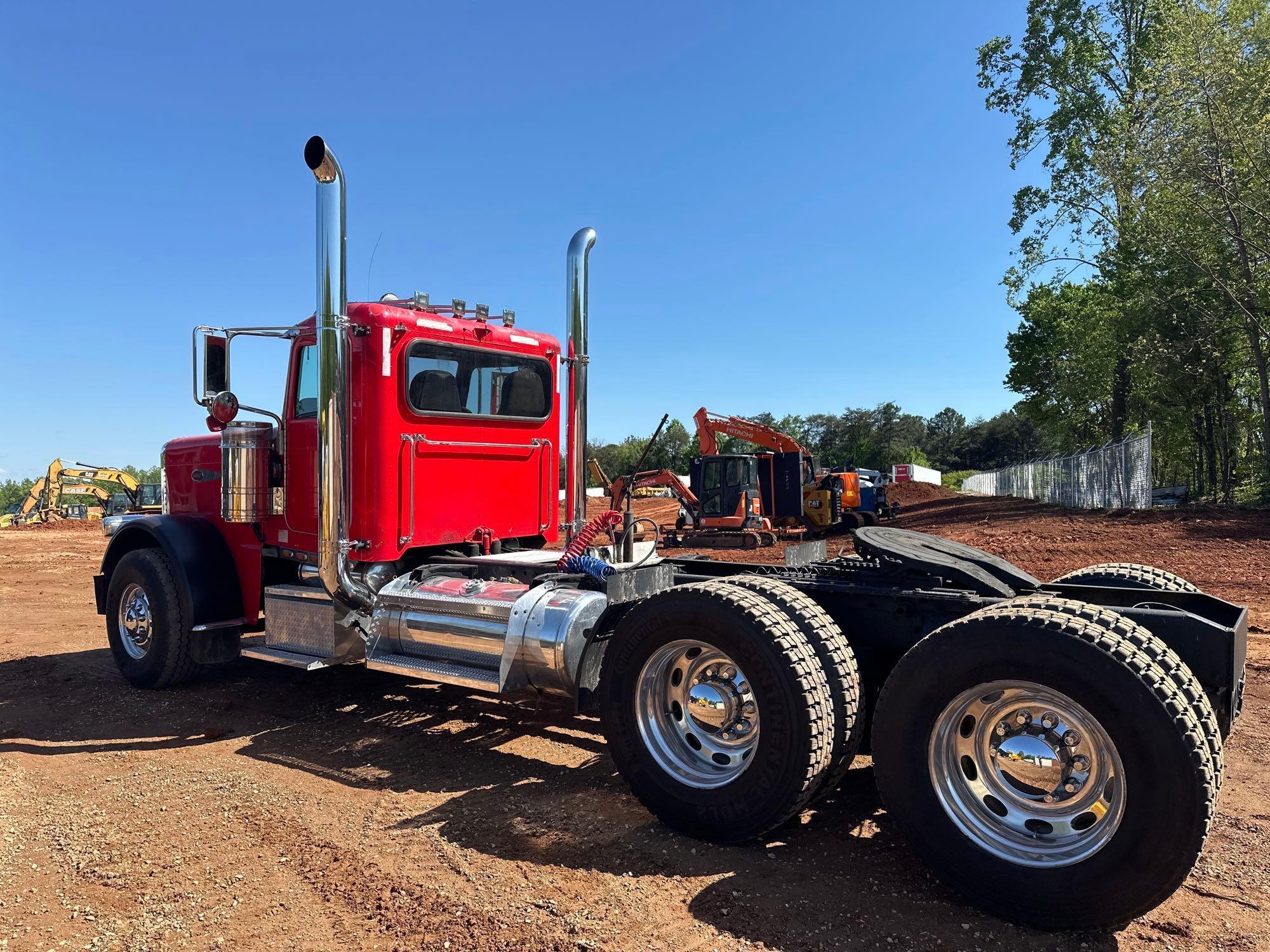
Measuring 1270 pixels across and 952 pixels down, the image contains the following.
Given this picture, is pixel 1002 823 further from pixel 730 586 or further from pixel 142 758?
pixel 142 758

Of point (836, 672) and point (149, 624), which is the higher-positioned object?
point (836, 672)

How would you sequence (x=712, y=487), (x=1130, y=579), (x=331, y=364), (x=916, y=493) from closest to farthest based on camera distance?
(x=1130, y=579)
(x=331, y=364)
(x=712, y=487)
(x=916, y=493)

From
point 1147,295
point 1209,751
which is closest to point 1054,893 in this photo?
point 1209,751

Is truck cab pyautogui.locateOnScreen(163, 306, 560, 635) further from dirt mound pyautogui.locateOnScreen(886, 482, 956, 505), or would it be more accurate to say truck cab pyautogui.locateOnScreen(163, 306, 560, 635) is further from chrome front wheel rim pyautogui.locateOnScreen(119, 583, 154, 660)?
dirt mound pyautogui.locateOnScreen(886, 482, 956, 505)

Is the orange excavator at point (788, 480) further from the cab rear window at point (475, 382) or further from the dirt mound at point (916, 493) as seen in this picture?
the dirt mound at point (916, 493)

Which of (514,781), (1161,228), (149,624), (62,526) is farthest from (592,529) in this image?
(62,526)

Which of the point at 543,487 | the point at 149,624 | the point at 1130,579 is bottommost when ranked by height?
the point at 149,624

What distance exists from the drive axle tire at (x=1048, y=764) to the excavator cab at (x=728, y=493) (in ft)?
51.2

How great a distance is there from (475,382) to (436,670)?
2.23 metres

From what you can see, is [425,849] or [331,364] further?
[331,364]

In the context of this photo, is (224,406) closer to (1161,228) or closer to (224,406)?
(224,406)

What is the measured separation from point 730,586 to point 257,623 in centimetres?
436

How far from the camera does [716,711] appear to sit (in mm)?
3676

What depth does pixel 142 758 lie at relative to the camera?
4.80 metres
